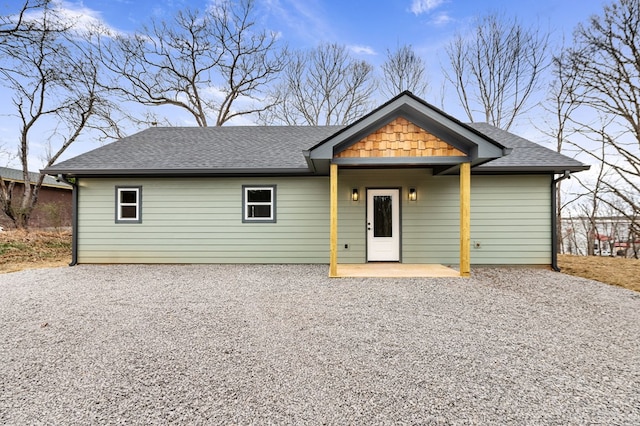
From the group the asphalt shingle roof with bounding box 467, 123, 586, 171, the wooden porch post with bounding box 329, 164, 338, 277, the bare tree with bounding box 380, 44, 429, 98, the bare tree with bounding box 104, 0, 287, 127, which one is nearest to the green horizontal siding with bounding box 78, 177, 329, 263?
the wooden porch post with bounding box 329, 164, 338, 277

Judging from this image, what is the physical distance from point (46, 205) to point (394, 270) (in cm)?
1533

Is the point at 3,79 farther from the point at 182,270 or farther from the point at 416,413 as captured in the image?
the point at 416,413

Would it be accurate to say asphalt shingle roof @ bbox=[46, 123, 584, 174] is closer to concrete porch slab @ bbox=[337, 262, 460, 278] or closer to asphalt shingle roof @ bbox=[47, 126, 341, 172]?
asphalt shingle roof @ bbox=[47, 126, 341, 172]

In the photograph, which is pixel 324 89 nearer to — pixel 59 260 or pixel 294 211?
pixel 294 211

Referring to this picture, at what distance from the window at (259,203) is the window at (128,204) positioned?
9.10ft

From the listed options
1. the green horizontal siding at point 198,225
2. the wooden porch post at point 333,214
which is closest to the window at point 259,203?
the green horizontal siding at point 198,225

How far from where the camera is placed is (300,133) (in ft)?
33.1

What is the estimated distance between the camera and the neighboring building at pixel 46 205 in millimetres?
13384

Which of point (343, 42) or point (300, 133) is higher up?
point (343, 42)

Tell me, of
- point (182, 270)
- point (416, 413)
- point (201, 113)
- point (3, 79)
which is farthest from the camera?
point (201, 113)

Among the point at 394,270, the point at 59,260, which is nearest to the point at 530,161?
the point at 394,270

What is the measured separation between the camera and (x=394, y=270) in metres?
6.70

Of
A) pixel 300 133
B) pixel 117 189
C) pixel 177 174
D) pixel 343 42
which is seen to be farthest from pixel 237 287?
pixel 343 42

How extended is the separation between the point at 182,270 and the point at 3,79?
1259 centimetres
